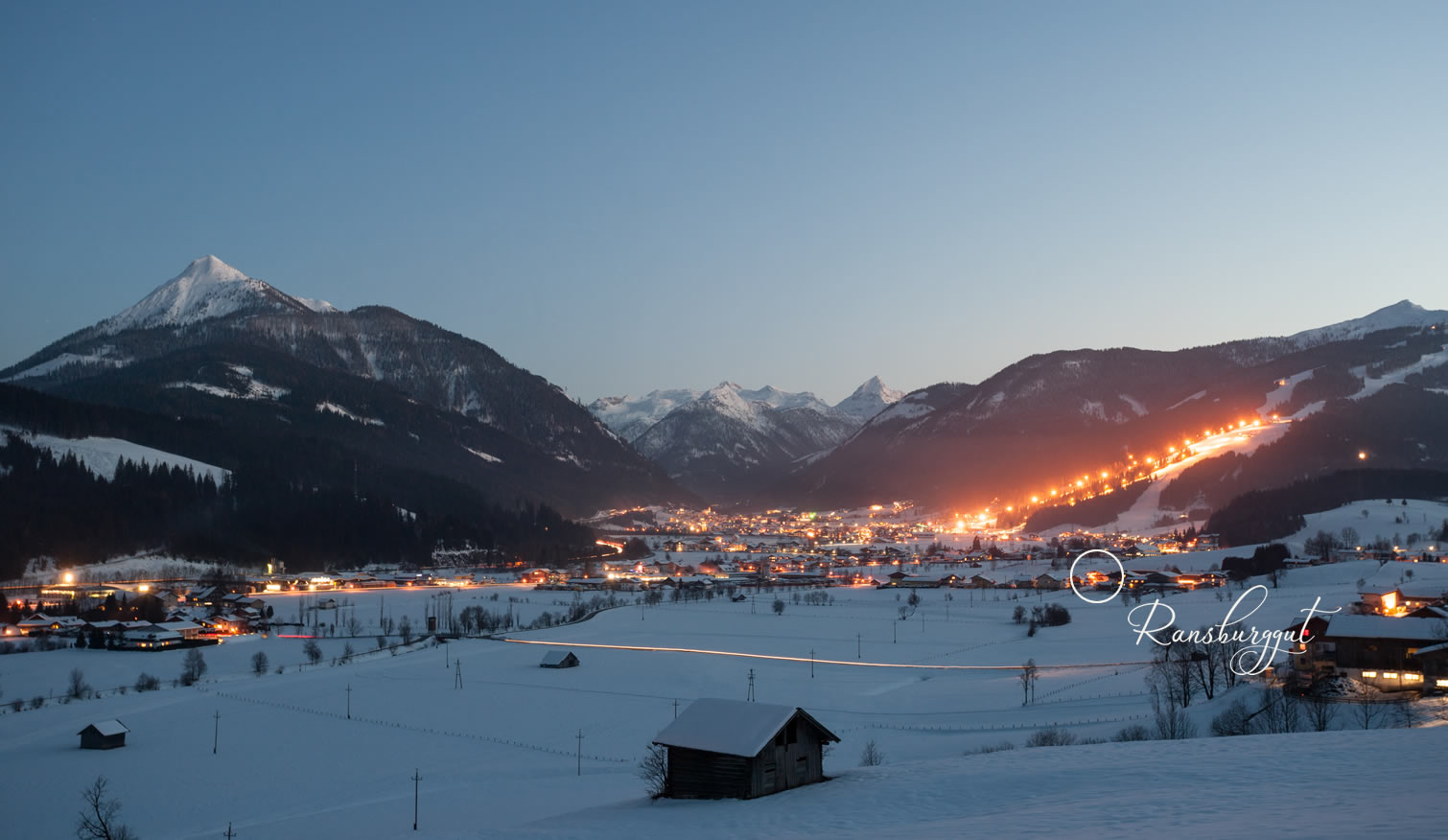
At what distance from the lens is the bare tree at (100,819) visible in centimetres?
2572

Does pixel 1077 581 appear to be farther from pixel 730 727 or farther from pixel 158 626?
pixel 730 727

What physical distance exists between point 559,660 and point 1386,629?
3864 cm

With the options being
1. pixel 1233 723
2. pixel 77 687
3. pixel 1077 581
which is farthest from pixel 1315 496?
pixel 77 687

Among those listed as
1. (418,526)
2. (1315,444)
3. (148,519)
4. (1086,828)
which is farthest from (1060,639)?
(1315,444)

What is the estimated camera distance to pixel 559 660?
55375 millimetres

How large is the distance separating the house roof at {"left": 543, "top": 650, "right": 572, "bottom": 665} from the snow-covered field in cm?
167

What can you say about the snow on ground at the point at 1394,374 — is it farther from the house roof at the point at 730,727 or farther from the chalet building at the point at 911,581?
the house roof at the point at 730,727

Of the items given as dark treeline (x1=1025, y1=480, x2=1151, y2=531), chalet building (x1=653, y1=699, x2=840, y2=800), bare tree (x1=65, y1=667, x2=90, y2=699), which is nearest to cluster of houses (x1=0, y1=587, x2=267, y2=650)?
bare tree (x1=65, y1=667, x2=90, y2=699)

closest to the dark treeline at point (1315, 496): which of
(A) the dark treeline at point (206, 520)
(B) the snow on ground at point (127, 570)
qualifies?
(A) the dark treeline at point (206, 520)

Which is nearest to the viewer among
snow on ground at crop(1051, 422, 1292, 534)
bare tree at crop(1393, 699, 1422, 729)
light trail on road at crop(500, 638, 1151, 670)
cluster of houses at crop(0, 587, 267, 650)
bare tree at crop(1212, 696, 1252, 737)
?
bare tree at crop(1393, 699, 1422, 729)

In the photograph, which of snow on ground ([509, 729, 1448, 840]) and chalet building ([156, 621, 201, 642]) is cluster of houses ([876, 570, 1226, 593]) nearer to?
chalet building ([156, 621, 201, 642])

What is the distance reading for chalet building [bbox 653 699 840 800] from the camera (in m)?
21.4

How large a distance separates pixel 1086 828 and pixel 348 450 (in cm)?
17263

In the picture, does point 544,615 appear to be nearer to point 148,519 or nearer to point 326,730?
point 326,730
